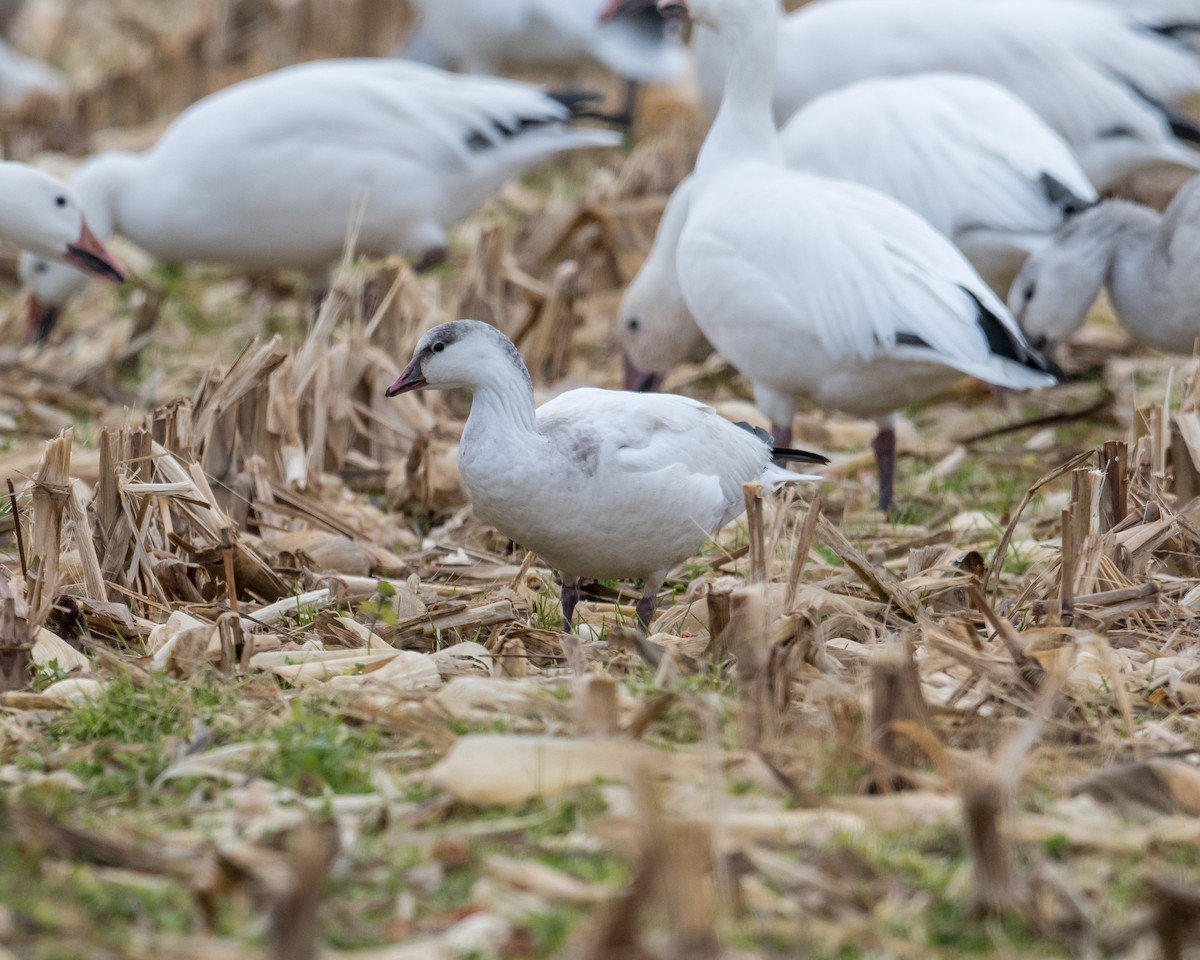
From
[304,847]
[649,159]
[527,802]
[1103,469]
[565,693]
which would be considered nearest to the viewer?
[304,847]

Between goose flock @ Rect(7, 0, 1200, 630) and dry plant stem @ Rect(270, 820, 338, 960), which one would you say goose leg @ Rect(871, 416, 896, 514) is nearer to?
goose flock @ Rect(7, 0, 1200, 630)

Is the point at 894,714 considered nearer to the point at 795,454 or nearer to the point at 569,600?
the point at 569,600

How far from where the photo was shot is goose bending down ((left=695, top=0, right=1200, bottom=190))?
22.1 ft

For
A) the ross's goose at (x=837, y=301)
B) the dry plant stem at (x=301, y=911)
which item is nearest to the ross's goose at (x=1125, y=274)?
the ross's goose at (x=837, y=301)

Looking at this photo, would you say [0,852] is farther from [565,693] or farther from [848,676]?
[848,676]

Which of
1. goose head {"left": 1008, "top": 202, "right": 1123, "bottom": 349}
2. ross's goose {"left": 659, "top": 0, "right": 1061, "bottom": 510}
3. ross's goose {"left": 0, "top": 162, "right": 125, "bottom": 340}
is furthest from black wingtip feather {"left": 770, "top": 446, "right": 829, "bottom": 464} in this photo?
ross's goose {"left": 0, "top": 162, "right": 125, "bottom": 340}

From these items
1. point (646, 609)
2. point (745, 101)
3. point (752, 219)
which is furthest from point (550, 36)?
point (646, 609)

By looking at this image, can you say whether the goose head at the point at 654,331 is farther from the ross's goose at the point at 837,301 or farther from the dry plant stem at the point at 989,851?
the dry plant stem at the point at 989,851

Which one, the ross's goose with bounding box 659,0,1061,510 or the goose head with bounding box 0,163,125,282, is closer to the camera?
the ross's goose with bounding box 659,0,1061,510

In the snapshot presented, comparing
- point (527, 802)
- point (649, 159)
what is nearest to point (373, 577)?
point (527, 802)

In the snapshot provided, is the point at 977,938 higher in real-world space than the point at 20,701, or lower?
higher

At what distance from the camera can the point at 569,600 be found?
3.68m

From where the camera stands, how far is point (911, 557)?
3.89 m

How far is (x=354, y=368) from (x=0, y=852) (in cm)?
297
